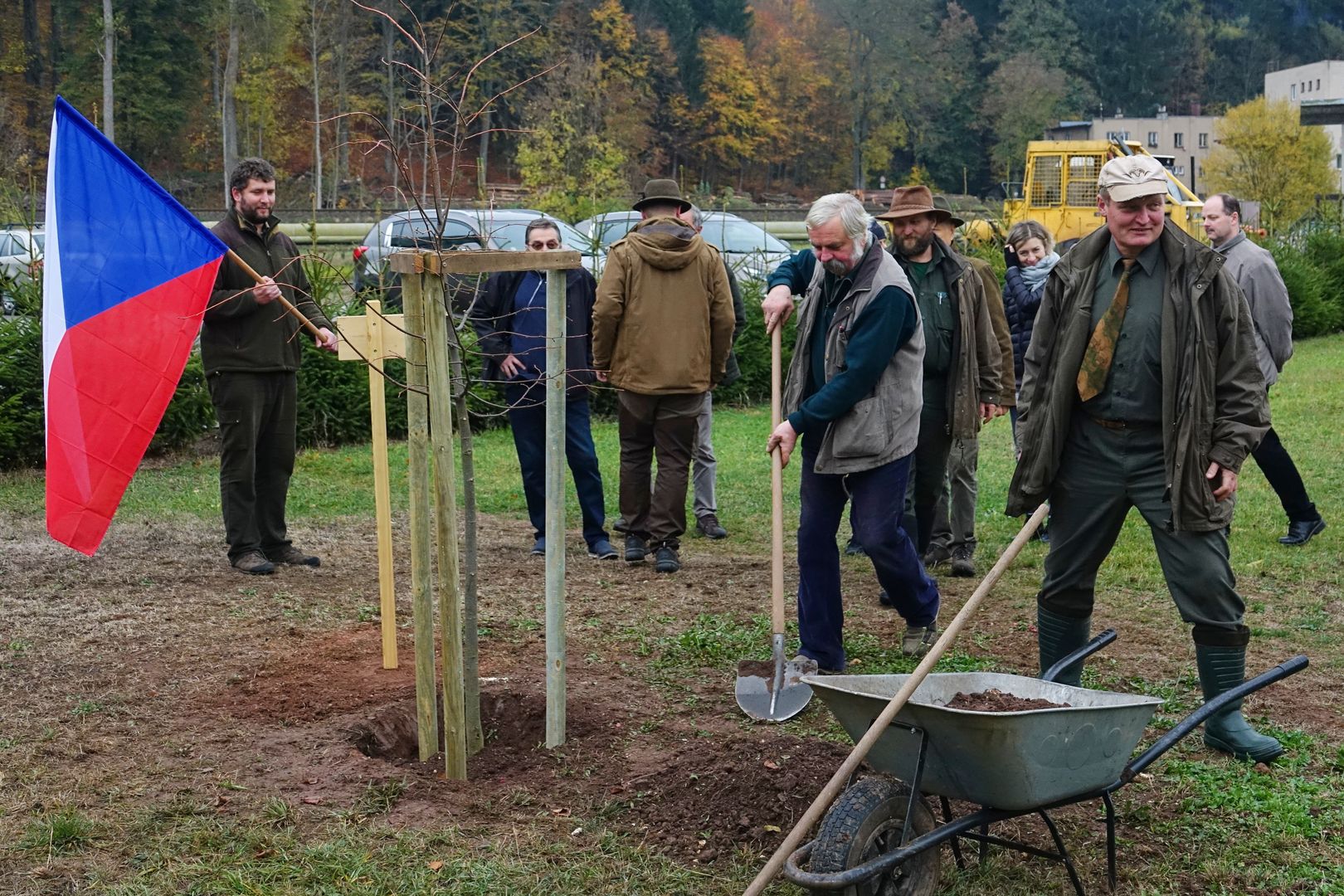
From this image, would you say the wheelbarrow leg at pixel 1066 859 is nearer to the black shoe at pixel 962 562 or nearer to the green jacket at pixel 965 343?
the green jacket at pixel 965 343

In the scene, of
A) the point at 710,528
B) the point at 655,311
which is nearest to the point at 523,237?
the point at 710,528

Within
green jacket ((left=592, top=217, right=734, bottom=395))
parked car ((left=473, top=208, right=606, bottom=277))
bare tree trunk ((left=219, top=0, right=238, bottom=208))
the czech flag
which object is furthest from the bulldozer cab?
the czech flag

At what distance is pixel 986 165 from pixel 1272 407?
66.6 m

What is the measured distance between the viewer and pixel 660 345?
7.40 m

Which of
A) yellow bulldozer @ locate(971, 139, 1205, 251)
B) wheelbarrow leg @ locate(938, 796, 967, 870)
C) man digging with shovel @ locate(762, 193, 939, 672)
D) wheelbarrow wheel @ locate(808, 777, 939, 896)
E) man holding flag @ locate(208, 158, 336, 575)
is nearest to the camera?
wheelbarrow wheel @ locate(808, 777, 939, 896)

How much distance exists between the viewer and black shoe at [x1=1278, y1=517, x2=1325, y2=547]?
7.70m

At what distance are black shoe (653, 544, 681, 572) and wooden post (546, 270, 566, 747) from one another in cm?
270

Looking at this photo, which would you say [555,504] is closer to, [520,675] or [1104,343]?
[520,675]

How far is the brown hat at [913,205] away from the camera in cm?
648

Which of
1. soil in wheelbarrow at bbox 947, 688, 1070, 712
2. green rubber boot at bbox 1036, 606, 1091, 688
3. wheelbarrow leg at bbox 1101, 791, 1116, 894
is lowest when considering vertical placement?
wheelbarrow leg at bbox 1101, 791, 1116, 894

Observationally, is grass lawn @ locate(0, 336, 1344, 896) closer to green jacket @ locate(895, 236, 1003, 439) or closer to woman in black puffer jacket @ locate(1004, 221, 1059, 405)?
green jacket @ locate(895, 236, 1003, 439)

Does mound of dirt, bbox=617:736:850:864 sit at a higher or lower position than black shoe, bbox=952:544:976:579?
higher

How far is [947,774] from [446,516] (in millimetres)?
1694

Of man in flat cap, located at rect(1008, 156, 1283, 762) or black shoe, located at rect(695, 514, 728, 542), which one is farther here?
black shoe, located at rect(695, 514, 728, 542)
